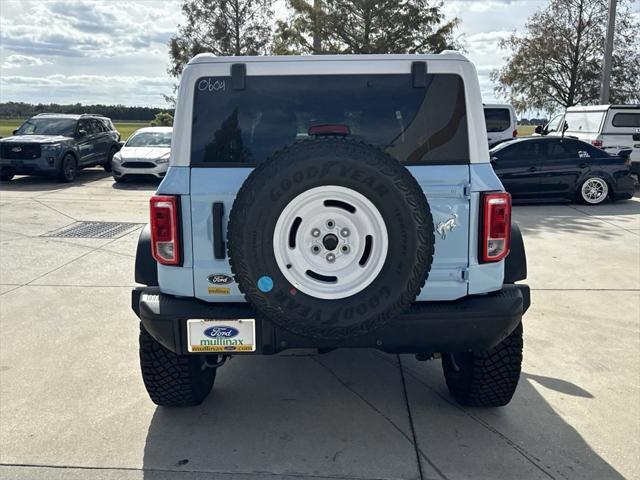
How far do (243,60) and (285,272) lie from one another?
1143 millimetres

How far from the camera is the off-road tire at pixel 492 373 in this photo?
3.37m

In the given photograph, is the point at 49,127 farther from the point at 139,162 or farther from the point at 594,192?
the point at 594,192

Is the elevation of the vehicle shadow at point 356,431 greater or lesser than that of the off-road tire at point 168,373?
lesser

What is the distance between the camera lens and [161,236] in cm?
295

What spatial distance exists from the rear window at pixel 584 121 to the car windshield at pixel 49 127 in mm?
13397

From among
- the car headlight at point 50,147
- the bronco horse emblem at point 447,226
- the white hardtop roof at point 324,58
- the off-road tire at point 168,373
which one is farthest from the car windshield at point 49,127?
the bronco horse emblem at point 447,226

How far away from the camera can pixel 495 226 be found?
9.58 ft

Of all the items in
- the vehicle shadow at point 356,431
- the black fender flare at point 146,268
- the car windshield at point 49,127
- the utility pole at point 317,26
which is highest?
the utility pole at point 317,26

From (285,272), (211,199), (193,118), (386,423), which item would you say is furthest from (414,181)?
(386,423)

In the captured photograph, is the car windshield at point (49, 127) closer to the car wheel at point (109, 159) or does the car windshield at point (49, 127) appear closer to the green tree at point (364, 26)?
the car wheel at point (109, 159)

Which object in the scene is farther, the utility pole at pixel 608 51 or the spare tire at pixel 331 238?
the utility pole at pixel 608 51

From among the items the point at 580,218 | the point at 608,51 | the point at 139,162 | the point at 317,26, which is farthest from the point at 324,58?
the point at 317,26

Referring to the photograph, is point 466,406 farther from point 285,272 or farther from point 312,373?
point 285,272

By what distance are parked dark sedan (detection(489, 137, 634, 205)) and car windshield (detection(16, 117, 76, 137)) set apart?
1098cm
